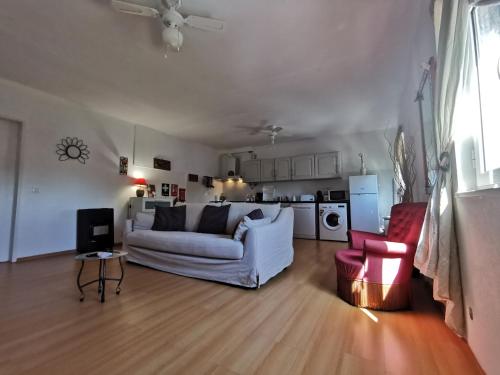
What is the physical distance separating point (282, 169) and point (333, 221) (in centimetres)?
191

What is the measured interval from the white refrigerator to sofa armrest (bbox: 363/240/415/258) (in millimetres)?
3256

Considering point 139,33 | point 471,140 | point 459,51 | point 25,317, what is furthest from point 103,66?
point 471,140

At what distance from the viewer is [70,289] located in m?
2.36

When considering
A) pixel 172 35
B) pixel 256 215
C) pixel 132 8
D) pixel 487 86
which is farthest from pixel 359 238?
pixel 132 8

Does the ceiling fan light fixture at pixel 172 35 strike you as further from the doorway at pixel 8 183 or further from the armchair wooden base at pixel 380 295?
the doorway at pixel 8 183

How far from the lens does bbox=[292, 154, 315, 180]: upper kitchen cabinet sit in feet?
19.2

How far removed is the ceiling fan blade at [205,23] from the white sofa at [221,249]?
6.28ft

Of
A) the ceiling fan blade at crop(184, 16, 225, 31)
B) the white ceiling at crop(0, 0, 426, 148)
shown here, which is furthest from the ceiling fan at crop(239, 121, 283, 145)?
the ceiling fan blade at crop(184, 16, 225, 31)

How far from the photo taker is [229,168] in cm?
716

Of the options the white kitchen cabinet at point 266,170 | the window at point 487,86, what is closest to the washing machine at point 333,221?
the white kitchen cabinet at point 266,170

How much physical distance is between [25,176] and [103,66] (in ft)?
7.01

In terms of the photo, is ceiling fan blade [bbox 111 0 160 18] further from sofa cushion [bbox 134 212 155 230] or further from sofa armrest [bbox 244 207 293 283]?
sofa cushion [bbox 134 212 155 230]

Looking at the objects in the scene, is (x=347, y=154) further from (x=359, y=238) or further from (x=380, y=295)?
(x=380, y=295)

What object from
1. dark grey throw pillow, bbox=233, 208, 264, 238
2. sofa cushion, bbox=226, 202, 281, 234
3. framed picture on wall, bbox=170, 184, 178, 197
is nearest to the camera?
dark grey throw pillow, bbox=233, 208, 264, 238
